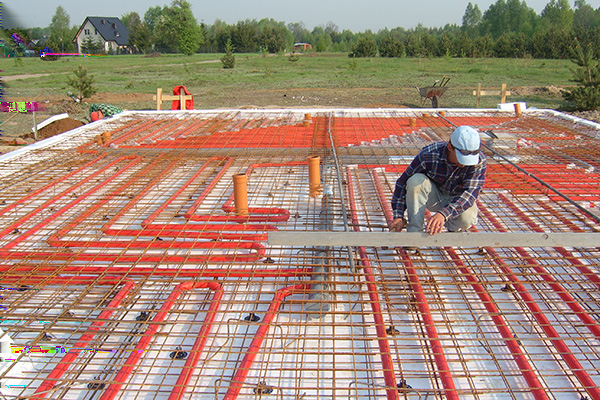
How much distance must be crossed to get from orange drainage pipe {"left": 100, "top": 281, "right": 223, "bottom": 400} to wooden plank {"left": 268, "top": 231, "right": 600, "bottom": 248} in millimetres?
499

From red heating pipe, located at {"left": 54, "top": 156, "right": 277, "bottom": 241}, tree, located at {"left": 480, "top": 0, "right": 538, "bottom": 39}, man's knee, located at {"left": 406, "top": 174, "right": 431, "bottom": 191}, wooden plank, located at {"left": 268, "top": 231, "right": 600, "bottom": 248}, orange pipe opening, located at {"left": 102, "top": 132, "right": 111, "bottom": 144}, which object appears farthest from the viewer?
tree, located at {"left": 480, "top": 0, "right": 538, "bottom": 39}

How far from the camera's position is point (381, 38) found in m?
39.0

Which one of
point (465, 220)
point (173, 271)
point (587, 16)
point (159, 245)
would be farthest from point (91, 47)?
point (587, 16)

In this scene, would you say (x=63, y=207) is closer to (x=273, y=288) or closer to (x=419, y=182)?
(x=273, y=288)

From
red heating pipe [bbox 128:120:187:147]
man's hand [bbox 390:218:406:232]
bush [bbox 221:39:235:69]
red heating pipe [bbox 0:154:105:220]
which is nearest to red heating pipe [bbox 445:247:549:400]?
man's hand [bbox 390:218:406:232]

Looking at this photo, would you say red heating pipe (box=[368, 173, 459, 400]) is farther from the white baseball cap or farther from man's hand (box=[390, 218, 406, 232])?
the white baseball cap

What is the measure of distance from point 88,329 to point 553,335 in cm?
239

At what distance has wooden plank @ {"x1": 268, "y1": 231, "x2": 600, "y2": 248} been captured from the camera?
2.44 metres

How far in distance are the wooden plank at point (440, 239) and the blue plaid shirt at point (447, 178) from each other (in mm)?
191

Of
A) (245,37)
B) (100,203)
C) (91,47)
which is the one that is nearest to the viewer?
(100,203)


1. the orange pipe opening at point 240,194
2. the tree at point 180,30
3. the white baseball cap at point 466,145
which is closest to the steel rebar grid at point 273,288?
the orange pipe opening at point 240,194

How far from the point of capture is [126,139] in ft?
18.5

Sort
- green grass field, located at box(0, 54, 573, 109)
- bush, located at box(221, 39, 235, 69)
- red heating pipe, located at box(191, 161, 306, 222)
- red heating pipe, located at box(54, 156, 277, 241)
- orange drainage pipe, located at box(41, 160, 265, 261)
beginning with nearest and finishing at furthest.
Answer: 1. orange drainage pipe, located at box(41, 160, 265, 261)
2. red heating pipe, located at box(54, 156, 277, 241)
3. red heating pipe, located at box(191, 161, 306, 222)
4. green grass field, located at box(0, 54, 573, 109)
5. bush, located at box(221, 39, 235, 69)

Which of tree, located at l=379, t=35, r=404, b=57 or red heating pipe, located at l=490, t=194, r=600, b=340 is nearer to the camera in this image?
red heating pipe, located at l=490, t=194, r=600, b=340
